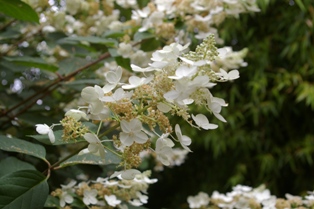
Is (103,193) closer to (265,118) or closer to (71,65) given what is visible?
(71,65)

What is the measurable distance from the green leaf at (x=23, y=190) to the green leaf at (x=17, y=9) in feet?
1.30

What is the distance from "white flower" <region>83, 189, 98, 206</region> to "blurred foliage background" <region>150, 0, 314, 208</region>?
66.4 inches

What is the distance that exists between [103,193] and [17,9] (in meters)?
0.42

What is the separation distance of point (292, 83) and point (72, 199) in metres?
1.99

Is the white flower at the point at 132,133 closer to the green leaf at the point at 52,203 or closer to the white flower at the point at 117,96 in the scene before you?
the white flower at the point at 117,96

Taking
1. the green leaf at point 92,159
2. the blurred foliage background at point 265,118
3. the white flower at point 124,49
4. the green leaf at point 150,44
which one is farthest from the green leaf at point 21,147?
the blurred foliage background at point 265,118

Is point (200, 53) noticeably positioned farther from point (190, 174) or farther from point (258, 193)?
point (190, 174)

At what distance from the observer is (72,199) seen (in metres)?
0.81

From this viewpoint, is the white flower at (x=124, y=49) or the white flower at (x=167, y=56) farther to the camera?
the white flower at (x=124, y=49)

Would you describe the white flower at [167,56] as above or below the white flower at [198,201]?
above

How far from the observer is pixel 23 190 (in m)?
0.64

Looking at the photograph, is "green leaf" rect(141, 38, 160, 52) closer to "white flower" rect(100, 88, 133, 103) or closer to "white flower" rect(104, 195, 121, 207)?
→ "white flower" rect(104, 195, 121, 207)

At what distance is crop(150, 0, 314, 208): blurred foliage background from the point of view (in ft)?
8.13

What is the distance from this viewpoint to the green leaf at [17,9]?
893mm
